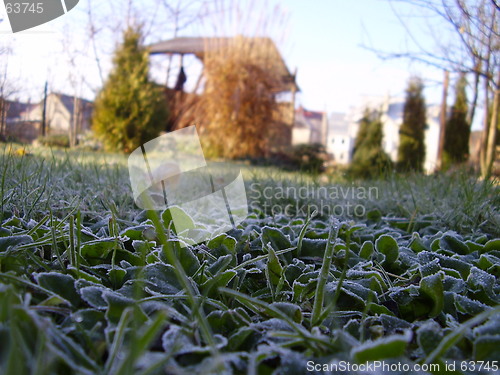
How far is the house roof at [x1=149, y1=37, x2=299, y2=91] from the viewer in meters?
11.2

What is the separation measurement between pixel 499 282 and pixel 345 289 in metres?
0.47

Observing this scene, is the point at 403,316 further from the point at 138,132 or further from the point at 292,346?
the point at 138,132

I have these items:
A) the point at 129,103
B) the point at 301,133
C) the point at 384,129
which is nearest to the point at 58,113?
the point at 129,103

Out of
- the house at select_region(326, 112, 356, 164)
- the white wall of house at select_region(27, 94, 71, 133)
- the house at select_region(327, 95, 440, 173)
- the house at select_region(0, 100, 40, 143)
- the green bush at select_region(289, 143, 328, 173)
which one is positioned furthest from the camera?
the house at select_region(326, 112, 356, 164)

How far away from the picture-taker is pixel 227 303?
2.35 ft

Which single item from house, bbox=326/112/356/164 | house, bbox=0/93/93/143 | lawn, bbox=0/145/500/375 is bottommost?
lawn, bbox=0/145/500/375

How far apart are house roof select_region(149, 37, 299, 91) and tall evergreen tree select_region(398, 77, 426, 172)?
3489mm

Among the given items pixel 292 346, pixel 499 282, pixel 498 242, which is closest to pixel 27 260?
pixel 292 346

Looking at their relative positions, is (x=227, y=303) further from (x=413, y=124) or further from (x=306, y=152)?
(x=413, y=124)

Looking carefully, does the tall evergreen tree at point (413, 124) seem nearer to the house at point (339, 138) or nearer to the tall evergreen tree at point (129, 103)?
the house at point (339, 138)

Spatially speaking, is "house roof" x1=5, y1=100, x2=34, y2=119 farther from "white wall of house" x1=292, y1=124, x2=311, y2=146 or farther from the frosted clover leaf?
"white wall of house" x1=292, y1=124, x2=311, y2=146

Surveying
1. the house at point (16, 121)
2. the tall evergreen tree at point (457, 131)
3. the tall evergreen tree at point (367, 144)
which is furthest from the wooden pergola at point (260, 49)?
the house at point (16, 121)

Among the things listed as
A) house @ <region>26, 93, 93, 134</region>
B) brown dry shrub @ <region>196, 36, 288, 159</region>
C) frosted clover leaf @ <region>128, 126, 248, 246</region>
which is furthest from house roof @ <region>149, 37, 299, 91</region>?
frosted clover leaf @ <region>128, 126, 248, 246</region>

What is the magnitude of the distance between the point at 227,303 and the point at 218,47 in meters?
11.5
